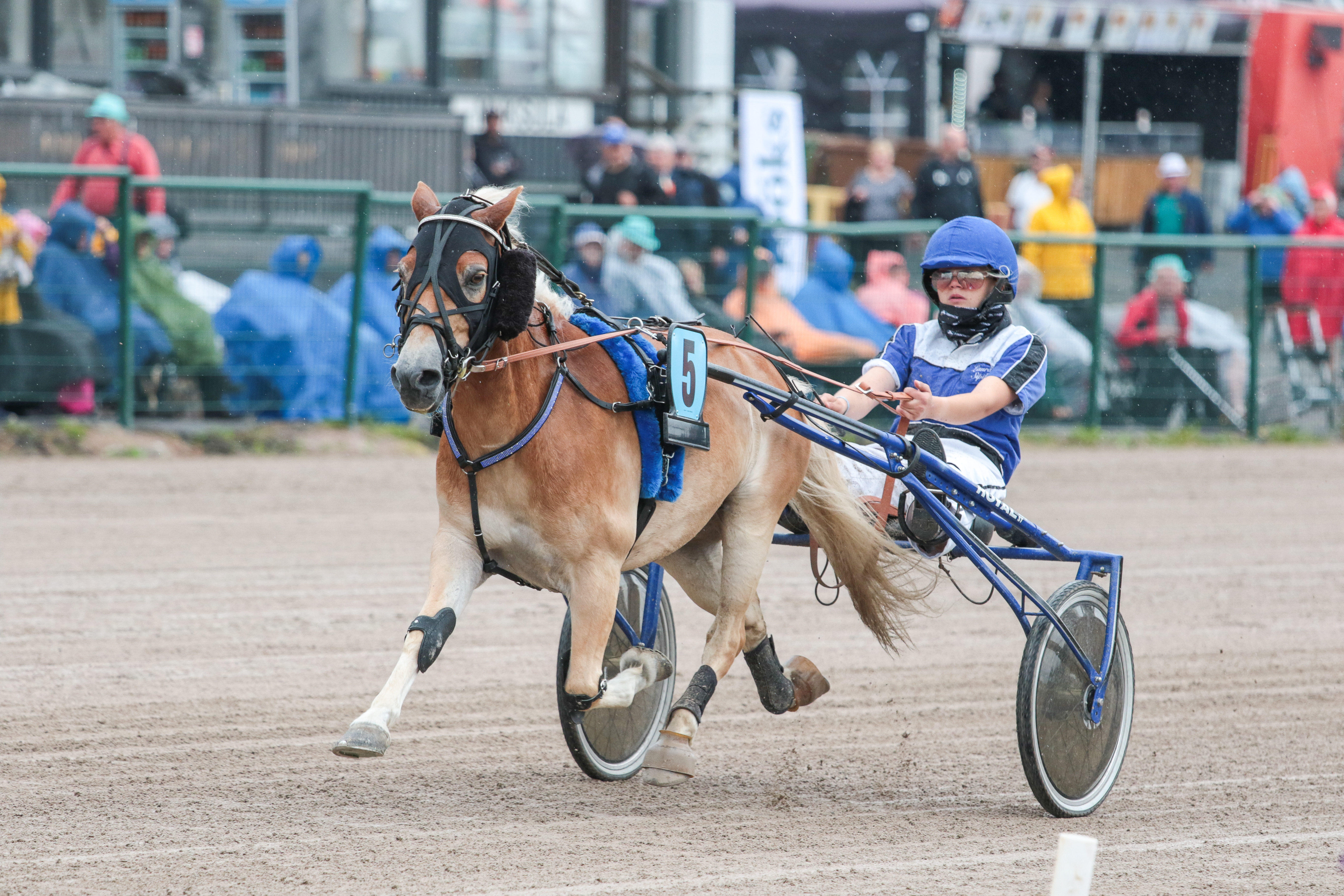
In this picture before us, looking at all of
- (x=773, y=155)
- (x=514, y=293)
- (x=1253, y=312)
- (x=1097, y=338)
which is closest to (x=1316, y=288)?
(x=1253, y=312)

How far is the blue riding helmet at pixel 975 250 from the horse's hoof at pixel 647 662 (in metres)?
1.30

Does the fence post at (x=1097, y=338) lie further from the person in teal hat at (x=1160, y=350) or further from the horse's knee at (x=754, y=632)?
the horse's knee at (x=754, y=632)

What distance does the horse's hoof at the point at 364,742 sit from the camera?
374 cm

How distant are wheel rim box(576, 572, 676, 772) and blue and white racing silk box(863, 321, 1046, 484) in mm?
921

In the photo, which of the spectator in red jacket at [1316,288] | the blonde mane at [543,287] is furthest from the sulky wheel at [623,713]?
the spectator in red jacket at [1316,288]

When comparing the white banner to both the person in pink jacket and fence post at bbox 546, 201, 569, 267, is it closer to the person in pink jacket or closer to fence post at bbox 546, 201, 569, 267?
the person in pink jacket

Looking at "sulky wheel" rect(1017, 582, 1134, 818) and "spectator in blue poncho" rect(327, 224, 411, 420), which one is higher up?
"spectator in blue poncho" rect(327, 224, 411, 420)

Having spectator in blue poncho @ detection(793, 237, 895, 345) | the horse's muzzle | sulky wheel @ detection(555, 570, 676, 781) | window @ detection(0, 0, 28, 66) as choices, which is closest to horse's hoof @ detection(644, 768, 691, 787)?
sulky wheel @ detection(555, 570, 676, 781)

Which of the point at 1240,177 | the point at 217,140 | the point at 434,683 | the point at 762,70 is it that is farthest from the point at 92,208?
the point at 1240,177

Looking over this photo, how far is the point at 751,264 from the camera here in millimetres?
11523

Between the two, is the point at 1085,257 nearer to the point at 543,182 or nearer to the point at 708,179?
the point at 708,179

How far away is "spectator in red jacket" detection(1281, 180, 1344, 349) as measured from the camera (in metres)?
12.5

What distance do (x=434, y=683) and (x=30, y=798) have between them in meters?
1.76

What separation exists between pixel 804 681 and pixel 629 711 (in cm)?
52
